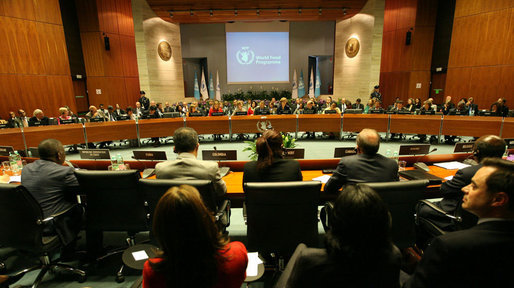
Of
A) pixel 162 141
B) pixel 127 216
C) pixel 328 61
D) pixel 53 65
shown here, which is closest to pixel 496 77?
pixel 328 61

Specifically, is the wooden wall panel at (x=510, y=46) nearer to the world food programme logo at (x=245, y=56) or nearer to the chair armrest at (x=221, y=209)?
the world food programme logo at (x=245, y=56)

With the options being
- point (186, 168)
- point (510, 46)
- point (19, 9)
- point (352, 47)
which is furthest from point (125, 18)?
A: point (510, 46)

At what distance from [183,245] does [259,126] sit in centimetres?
652

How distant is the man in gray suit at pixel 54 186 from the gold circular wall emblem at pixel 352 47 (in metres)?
13.0

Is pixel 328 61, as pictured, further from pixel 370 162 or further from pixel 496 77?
pixel 370 162

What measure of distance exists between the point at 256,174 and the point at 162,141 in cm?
660

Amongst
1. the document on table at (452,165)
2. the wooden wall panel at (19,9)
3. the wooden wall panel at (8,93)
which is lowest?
the document on table at (452,165)

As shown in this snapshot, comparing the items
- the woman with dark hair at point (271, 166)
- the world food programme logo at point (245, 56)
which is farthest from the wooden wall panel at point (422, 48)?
the woman with dark hair at point (271, 166)

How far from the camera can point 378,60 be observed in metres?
12.3

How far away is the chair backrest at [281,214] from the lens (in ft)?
5.89

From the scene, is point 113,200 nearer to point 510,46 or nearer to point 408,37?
point 510,46

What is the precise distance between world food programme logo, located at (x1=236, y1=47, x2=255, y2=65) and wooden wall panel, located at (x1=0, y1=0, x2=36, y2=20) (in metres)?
8.44

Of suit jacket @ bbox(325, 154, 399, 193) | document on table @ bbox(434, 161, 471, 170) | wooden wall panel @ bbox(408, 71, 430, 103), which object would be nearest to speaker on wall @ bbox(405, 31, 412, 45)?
wooden wall panel @ bbox(408, 71, 430, 103)

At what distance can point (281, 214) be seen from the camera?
1877 millimetres
